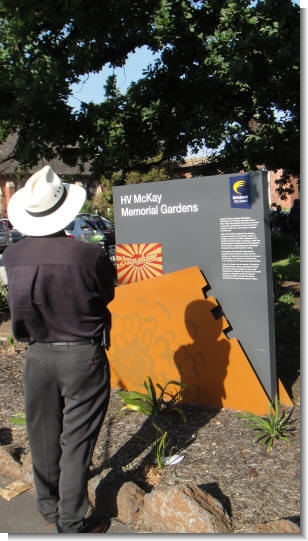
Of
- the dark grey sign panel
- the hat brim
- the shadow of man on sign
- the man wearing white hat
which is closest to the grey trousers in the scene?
the man wearing white hat

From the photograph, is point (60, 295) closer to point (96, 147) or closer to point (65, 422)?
point (65, 422)

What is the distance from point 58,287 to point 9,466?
1683 mm

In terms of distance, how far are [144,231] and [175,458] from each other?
232 centimetres

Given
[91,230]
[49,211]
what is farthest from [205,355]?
[91,230]

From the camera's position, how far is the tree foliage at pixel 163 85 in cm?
769

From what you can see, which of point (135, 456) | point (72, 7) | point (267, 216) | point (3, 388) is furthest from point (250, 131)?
point (135, 456)

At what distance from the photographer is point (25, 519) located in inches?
138

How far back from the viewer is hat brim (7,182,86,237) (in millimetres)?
3203

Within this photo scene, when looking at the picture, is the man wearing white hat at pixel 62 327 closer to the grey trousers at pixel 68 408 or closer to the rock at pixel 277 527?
the grey trousers at pixel 68 408

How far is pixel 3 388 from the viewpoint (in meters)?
5.96

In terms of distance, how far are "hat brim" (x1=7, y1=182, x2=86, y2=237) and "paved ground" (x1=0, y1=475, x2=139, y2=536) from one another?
5.65ft

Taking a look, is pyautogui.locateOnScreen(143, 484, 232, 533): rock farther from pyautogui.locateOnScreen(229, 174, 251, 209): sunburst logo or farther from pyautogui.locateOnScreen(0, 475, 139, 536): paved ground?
pyautogui.locateOnScreen(229, 174, 251, 209): sunburst logo

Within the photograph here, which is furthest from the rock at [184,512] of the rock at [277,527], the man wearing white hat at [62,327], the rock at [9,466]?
the rock at [9,466]

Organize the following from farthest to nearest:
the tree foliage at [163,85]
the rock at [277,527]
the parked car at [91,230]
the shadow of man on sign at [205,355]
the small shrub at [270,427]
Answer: the parked car at [91,230], the tree foliage at [163,85], the shadow of man on sign at [205,355], the small shrub at [270,427], the rock at [277,527]
